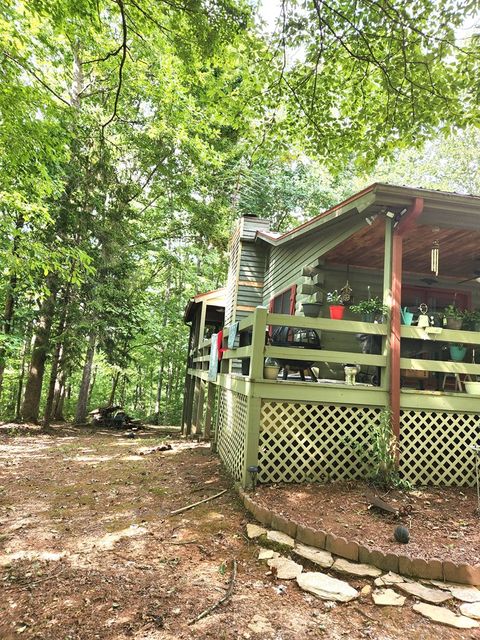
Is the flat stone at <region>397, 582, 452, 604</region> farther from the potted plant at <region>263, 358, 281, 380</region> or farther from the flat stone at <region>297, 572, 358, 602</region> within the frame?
the potted plant at <region>263, 358, 281, 380</region>

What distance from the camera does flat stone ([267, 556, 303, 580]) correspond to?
3092 mm

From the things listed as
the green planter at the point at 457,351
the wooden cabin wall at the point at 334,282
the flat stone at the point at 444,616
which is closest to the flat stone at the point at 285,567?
the flat stone at the point at 444,616

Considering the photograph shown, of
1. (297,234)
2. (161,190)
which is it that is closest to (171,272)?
(161,190)

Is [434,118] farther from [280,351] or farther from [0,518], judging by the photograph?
[0,518]

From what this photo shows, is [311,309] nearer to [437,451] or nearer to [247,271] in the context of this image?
[437,451]

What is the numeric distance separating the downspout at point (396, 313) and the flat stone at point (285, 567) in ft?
7.68

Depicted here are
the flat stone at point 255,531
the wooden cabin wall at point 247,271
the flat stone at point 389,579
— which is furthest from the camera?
the wooden cabin wall at point 247,271

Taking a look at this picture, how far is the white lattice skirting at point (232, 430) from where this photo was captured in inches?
216

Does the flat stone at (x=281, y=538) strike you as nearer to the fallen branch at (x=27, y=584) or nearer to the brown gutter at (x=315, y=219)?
the fallen branch at (x=27, y=584)

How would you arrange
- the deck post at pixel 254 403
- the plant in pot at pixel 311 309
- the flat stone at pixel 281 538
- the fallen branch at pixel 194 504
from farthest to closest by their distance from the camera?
the plant in pot at pixel 311 309 → the deck post at pixel 254 403 → the fallen branch at pixel 194 504 → the flat stone at pixel 281 538

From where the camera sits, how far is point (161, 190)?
15.9 m

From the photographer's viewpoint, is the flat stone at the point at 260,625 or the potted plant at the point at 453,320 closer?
the flat stone at the point at 260,625

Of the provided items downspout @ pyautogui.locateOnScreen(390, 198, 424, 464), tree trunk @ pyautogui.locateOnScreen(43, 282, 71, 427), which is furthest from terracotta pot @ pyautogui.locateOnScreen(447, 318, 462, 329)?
tree trunk @ pyautogui.locateOnScreen(43, 282, 71, 427)

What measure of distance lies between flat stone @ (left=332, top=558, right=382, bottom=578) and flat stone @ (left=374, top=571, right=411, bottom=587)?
0.19 ft
